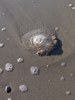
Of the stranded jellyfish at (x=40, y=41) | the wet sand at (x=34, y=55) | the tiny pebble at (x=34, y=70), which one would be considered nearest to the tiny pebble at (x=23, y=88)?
the wet sand at (x=34, y=55)

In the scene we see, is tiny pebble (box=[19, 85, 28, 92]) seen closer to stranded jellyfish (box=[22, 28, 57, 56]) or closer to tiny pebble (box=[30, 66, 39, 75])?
tiny pebble (box=[30, 66, 39, 75])

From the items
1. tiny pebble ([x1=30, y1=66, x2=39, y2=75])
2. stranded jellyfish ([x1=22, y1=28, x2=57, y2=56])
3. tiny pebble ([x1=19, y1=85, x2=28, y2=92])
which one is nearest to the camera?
tiny pebble ([x1=19, y1=85, x2=28, y2=92])

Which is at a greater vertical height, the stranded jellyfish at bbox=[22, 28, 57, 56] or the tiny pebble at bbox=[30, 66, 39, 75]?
the stranded jellyfish at bbox=[22, 28, 57, 56]

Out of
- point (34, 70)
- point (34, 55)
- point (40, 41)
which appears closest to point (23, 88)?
point (34, 70)

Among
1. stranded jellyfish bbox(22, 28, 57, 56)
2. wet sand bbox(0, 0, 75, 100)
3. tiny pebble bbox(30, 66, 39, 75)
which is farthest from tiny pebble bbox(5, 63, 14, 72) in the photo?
stranded jellyfish bbox(22, 28, 57, 56)

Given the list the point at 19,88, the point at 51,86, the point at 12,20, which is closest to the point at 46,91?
the point at 51,86

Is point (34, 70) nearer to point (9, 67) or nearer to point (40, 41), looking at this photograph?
point (9, 67)

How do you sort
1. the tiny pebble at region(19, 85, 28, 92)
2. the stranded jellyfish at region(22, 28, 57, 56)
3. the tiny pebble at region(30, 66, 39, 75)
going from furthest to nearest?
the stranded jellyfish at region(22, 28, 57, 56) < the tiny pebble at region(30, 66, 39, 75) < the tiny pebble at region(19, 85, 28, 92)

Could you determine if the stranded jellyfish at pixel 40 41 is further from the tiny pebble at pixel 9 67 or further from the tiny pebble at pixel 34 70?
the tiny pebble at pixel 9 67
